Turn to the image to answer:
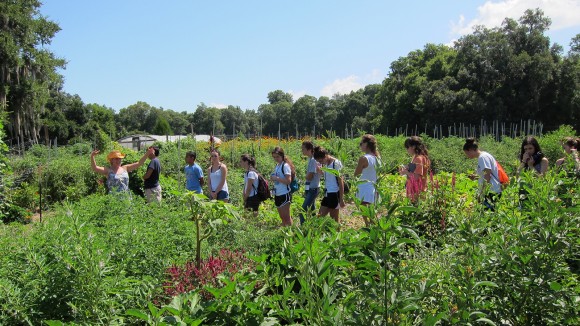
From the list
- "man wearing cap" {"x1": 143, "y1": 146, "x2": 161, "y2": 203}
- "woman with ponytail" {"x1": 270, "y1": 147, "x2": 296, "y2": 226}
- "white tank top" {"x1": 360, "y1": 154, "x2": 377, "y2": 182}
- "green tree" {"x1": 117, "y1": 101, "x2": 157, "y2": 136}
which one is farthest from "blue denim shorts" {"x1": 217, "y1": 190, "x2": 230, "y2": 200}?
"green tree" {"x1": 117, "y1": 101, "x2": 157, "y2": 136}

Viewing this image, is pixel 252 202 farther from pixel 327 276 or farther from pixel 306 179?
pixel 327 276

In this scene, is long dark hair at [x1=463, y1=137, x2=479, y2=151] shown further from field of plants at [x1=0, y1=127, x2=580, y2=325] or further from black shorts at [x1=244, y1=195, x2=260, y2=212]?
black shorts at [x1=244, y1=195, x2=260, y2=212]

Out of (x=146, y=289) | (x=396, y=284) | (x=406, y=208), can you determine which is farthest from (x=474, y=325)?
(x=146, y=289)

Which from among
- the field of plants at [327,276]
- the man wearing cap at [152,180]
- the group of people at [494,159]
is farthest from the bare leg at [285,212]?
the field of plants at [327,276]

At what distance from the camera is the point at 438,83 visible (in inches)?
1601

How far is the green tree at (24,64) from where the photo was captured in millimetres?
25750

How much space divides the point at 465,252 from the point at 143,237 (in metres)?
2.03

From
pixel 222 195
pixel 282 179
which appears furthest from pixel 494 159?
pixel 222 195

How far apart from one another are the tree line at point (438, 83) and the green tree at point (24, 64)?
5 centimetres

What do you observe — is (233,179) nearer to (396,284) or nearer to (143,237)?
(143,237)

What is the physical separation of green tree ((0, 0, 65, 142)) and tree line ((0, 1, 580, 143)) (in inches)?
2.1

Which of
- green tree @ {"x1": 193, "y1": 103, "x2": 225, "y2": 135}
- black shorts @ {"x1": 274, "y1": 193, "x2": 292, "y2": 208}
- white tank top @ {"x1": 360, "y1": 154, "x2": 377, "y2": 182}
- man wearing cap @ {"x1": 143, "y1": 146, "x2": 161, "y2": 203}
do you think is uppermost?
green tree @ {"x1": 193, "y1": 103, "x2": 225, "y2": 135}

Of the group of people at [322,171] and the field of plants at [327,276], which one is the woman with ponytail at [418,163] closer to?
the group of people at [322,171]

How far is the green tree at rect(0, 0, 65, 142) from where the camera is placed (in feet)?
84.5
